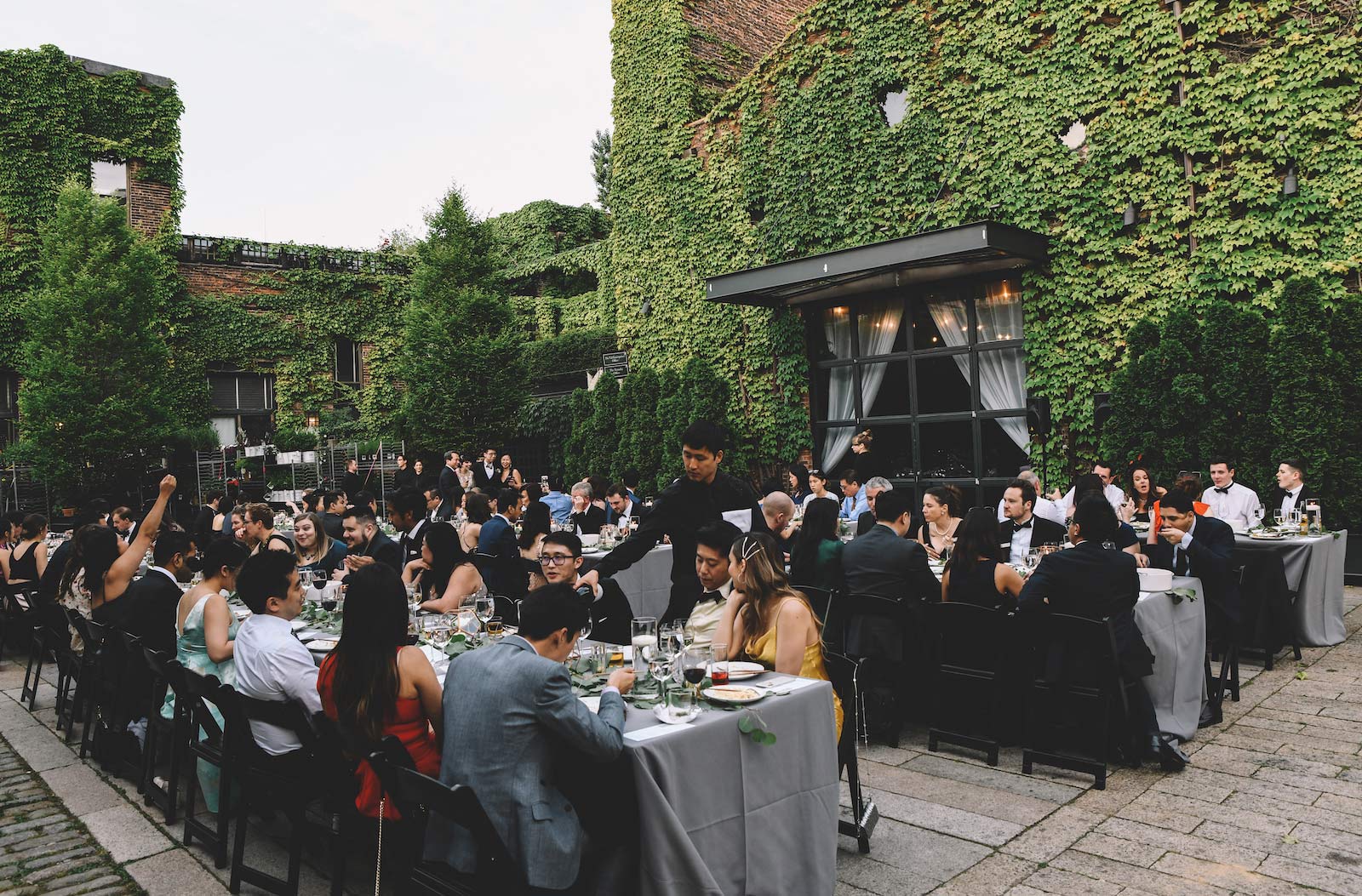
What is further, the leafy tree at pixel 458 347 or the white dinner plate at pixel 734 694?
the leafy tree at pixel 458 347

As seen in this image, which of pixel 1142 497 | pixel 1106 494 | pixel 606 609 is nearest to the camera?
pixel 606 609

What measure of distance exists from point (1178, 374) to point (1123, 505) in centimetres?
336

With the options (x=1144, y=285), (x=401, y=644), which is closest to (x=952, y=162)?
(x=1144, y=285)

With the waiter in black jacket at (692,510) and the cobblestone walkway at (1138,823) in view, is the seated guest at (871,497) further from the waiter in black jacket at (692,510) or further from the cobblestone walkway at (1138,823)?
the waiter in black jacket at (692,510)

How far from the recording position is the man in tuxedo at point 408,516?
7250 mm

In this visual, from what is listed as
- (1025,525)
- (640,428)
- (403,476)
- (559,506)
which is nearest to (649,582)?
(559,506)

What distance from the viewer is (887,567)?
17.9 feet

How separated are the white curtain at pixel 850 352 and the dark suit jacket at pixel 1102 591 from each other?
10115 millimetres

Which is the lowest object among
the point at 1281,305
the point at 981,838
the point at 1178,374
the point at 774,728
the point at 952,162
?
the point at 981,838

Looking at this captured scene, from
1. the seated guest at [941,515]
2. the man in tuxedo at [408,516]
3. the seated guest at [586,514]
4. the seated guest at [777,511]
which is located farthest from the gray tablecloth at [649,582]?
the seated guest at [941,515]

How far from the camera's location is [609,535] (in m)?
9.77

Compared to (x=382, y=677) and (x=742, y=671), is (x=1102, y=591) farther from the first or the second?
(x=382, y=677)

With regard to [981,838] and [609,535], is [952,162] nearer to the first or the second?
[609,535]

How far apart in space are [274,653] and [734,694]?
2049 millimetres
